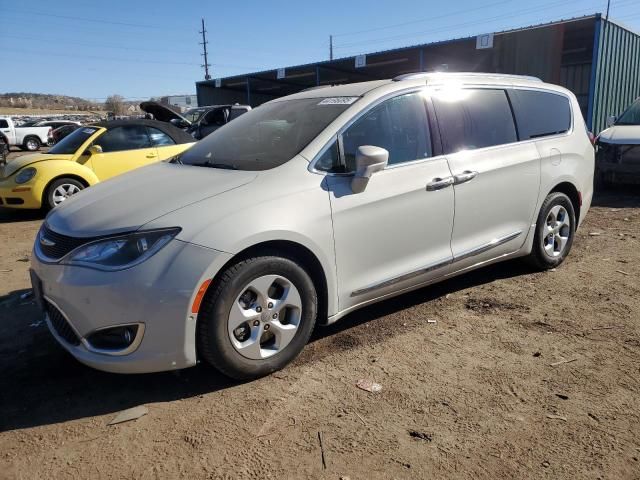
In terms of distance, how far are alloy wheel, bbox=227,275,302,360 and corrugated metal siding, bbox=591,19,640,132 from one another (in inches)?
507

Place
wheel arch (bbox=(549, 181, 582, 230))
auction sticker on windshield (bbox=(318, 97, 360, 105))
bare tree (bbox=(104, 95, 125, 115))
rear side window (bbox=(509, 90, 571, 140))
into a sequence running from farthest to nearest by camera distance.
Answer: bare tree (bbox=(104, 95, 125, 115)) < wheel arch (bbox=(549, 181, 582, 230)) < rear side window (bbox=(509, 90, 571, 140)) < auction sticker on windshield (bbox=(318, 97, 360, 105))

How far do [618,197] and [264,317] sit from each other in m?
7.92

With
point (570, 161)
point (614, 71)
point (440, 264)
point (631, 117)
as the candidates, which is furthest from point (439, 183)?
point (614, 71)

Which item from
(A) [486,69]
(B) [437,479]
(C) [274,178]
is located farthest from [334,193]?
(A) [486,69]

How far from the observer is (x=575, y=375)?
296cm

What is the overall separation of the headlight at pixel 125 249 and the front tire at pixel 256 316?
0.36 meters

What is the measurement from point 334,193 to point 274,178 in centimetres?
39

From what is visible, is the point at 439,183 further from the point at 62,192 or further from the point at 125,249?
the point at 62,192

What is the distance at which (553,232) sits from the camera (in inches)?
183

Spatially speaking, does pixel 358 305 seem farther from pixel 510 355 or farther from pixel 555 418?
pixel 555 418

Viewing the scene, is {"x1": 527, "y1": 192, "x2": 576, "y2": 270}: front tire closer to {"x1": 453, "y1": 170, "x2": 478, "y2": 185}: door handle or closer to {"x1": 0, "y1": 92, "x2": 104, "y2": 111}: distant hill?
{"x1": 453, "y1": 170, "x2": 478, "y2": 185}: door handle

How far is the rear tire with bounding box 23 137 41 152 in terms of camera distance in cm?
2470

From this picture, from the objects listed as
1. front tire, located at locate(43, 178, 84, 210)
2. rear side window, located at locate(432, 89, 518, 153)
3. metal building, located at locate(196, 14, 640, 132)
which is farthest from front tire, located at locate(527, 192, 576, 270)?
front tire, located at locate(43, 178, 84, 210)

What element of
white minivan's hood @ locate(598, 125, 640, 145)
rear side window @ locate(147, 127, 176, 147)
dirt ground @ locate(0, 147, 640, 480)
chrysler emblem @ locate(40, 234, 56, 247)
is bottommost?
dirt ground @ locate(0, 147, 640, 480)
